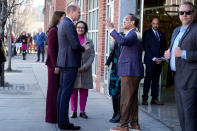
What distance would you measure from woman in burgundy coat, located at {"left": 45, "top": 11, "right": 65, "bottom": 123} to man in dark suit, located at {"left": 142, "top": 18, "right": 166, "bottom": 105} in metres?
2.75

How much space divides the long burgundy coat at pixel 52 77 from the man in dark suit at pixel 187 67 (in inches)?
91.1

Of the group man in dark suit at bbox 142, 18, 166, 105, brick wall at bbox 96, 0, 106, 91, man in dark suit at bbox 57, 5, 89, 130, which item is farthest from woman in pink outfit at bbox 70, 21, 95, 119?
brick wall at bbox 96, 0, 106, 91

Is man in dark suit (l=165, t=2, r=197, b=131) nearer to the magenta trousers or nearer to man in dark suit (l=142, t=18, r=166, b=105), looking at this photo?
the magenta trousers

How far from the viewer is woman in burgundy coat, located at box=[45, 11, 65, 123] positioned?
22.3 ft

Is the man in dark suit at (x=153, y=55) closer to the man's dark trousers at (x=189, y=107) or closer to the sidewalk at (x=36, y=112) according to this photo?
the sidewalk at (x=36, y=112)

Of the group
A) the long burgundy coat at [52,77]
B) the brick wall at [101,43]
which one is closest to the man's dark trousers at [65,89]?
the long burgundy coat at [52,77]

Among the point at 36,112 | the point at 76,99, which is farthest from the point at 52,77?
the point at 36,112

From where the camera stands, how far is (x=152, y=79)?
9.23m

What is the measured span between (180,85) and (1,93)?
258 inches

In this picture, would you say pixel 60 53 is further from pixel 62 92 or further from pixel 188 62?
pixel 188 62

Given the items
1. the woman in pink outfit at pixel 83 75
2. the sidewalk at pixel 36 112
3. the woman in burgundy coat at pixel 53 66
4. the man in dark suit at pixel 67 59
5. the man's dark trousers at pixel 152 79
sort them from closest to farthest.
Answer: the man in dark suit at pixel 67 59, the woman in burgundy coat at pixel 53 66, the sidewalk at pixel 36 112, the woman in pink outfit at pixel 83 75, the man's dark trousers at pixel 152 79

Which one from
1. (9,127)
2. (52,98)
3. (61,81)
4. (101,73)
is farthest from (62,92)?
(101,73)

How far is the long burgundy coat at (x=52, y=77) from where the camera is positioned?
679 cm

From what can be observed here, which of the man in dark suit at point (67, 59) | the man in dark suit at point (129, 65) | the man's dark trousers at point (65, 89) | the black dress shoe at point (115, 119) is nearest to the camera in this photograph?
the man in dark suit at point (129, 65)
